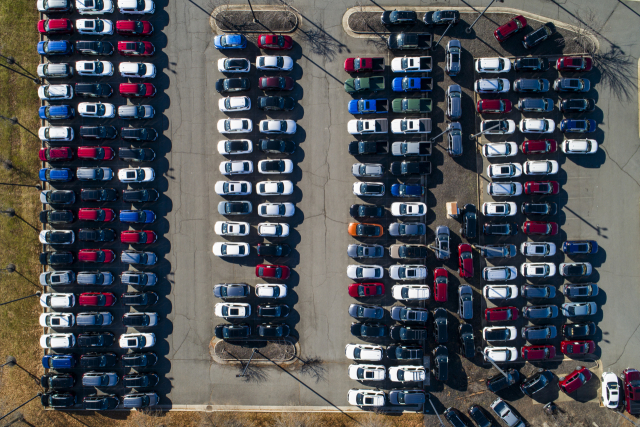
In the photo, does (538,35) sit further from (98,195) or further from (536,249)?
(98,195)

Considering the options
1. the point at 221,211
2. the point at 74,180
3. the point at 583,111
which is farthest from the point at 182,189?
the point at 583,111

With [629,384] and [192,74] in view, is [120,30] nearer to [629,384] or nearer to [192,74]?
[192,74]

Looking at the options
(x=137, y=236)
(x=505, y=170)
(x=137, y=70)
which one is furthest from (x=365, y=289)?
(x=137, y=70)

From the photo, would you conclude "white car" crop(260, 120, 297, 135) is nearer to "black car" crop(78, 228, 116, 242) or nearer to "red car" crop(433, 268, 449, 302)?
"black car" crop(78, 228, 116, 242)

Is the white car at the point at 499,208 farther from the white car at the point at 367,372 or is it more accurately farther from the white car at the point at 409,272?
the white car at the point at 367,372

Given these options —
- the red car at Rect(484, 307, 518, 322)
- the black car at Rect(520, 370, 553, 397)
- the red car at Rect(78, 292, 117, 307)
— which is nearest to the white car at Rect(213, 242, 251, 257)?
the red car at Rect(78, 292, 117, 307)
